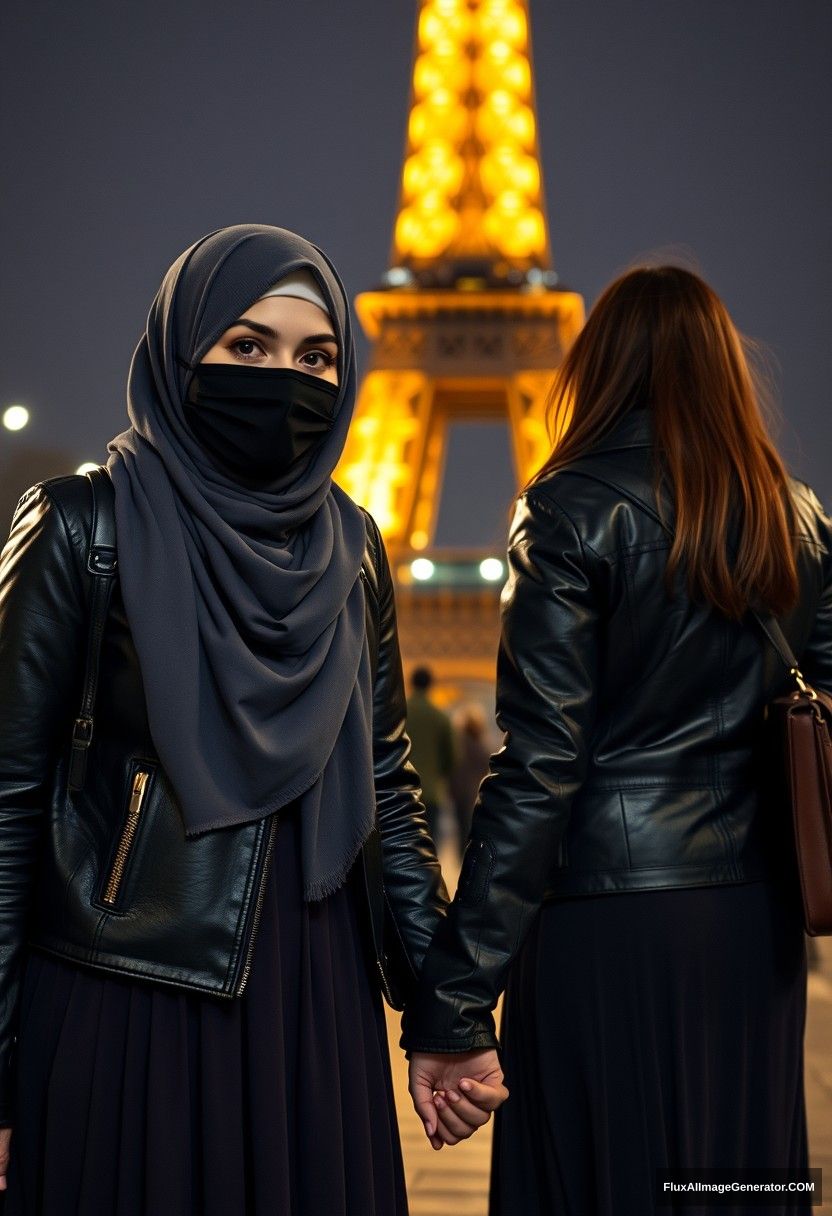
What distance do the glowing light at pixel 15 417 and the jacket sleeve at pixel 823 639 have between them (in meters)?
9.26

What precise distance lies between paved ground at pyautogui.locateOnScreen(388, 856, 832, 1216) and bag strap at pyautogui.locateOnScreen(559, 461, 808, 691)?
2.07 m

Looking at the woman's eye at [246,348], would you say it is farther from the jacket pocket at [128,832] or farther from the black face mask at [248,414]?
the jacket pocket at [128,832]

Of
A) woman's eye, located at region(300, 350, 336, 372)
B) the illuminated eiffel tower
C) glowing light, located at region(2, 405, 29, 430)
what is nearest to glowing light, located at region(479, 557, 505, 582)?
the illuminated eiffel tower

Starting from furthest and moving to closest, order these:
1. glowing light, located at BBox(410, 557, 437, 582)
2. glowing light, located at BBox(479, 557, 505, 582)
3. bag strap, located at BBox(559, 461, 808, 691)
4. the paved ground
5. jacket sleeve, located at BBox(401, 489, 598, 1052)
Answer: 1. glowing light, located at BBox(479, 557, 505, 582)
2. glowing light, located at BBox(410, 557, 437, 582)
3. the paved ground
4. bag strap, located at BBox(559, 461, 808, 691)
5. jacket sleeve, located at BBox(401, 489, 598, 1052)

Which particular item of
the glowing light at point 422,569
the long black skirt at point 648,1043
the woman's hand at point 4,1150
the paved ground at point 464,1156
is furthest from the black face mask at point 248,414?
the glowing light at point 422,569

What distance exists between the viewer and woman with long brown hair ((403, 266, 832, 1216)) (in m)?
2.03

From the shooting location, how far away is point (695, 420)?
218 cm

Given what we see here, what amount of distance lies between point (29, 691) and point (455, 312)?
2291cm

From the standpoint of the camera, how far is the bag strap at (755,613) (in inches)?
83.6

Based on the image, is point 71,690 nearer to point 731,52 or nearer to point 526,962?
point 526,962

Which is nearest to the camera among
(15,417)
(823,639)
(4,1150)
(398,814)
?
(4,1150)

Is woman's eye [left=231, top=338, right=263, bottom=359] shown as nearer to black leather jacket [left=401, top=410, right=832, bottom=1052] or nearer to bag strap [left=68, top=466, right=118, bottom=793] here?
bag strap [left=68, top=466, right=118, bottom=793]

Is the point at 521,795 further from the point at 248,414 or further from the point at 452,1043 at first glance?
the point at 248,414

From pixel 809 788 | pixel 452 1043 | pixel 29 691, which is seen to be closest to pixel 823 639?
pixel 809 788
